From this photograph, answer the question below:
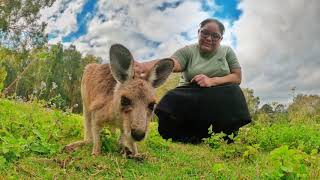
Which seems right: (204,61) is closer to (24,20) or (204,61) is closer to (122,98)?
(122,98)

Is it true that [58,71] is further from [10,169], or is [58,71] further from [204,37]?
[10,169]

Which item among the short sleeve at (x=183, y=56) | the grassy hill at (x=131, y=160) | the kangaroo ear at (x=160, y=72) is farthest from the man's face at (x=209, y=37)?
the kangaroo ear at (x=160, y=72)

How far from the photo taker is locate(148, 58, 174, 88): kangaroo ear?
627cm

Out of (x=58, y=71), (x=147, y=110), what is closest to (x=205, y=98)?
(x=147, y=110)

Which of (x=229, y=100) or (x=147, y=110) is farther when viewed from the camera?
(x=229, y=100)

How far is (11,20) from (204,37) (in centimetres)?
3294

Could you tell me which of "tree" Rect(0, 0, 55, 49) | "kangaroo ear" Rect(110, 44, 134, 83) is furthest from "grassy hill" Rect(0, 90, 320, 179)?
"tree" Rect(0, 0, 55, 49)

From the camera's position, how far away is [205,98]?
911cm

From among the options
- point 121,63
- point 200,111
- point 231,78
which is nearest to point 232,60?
point 231,78

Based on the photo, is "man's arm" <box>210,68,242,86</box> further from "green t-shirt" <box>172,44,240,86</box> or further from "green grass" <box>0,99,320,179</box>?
"green grass" <box>0,99,320,179</box>

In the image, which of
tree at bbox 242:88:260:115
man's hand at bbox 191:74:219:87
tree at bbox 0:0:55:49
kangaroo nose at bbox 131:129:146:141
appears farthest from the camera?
tree at bbox 0:0:55:49

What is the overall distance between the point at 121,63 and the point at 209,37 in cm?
352

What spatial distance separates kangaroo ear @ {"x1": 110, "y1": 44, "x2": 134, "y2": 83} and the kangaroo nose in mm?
984

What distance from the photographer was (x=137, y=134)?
17.7ft
